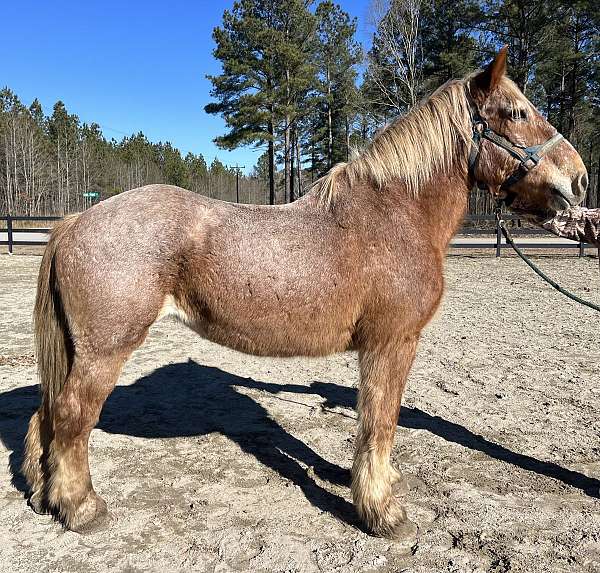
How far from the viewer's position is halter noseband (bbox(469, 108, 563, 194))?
255 centimetres

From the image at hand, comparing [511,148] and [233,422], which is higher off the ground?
[511,148]

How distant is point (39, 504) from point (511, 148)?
3.35 m

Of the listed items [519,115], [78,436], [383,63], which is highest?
[383,63]

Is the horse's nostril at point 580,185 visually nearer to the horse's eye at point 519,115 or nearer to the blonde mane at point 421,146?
the horse's eye at point 519,115

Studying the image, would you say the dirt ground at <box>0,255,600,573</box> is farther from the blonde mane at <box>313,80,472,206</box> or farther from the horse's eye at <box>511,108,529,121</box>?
the horse's eye at <box>511,108,529,121</box>

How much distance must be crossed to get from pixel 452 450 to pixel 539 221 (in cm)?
179

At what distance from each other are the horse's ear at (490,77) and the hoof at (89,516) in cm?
315

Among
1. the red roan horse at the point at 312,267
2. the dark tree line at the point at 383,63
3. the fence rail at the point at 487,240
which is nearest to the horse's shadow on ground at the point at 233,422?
the red roan horse at the point at 312,267

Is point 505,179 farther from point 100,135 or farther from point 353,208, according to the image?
point 100,135

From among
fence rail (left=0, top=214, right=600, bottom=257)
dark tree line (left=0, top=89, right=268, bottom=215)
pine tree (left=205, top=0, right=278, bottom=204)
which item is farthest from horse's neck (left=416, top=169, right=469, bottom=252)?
dark tree line (left=0, top=89, right=268, bottom=215)

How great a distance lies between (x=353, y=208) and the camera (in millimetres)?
2648

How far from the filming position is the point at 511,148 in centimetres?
259

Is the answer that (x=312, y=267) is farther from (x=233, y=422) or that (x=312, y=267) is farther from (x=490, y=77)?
(x=233, y=422)

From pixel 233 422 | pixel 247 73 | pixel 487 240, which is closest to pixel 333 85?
pixel 247 73
